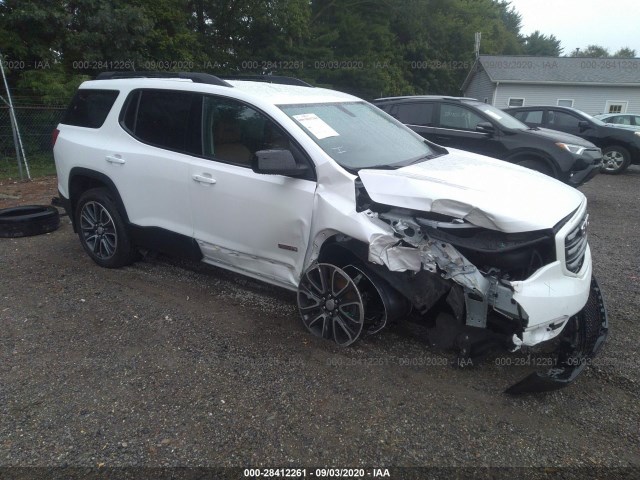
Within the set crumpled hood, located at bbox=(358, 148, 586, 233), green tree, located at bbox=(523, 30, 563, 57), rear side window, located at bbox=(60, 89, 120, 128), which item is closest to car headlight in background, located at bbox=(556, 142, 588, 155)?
crumpled hood, located at bbox=(358, 148, 586, 233)

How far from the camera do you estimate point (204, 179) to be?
12.7 ft

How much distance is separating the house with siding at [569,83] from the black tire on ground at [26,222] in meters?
25.2

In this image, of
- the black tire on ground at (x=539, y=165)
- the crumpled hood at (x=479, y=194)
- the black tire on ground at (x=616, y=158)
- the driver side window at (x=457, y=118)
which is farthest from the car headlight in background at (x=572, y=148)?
the crumpled hood at (x=479, y=194)

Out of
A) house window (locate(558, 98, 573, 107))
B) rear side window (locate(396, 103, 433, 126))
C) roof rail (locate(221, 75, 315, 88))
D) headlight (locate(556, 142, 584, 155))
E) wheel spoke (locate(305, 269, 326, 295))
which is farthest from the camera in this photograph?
house window (locate(558, 98, 573, 107))

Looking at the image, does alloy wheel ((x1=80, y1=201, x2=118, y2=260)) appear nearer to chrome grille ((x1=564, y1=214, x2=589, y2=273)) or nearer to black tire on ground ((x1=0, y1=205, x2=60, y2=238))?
black tire on ground ((x1=0, y1=205, x2=60, y2=238))

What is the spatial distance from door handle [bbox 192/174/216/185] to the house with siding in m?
25.8

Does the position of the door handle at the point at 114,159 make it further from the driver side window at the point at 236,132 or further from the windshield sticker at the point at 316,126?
the windshield sticker at the point at 316,126

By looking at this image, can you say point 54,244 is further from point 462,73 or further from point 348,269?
point 462,73

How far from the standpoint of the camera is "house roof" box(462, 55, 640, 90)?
24281 millimetres

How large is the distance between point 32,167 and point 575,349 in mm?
Result: 11634

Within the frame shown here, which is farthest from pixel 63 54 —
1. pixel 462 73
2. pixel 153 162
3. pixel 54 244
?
pixel 462 73

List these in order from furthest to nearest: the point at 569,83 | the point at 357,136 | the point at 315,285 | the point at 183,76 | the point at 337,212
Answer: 1. the point at 569,83
2. the point at 183,76
3. the point at 357,136
4. the point at 315,285
5. the point at 337,212

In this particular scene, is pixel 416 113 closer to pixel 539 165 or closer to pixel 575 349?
pixel 539 165

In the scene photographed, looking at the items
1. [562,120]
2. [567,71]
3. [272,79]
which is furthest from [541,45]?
[272,79]
